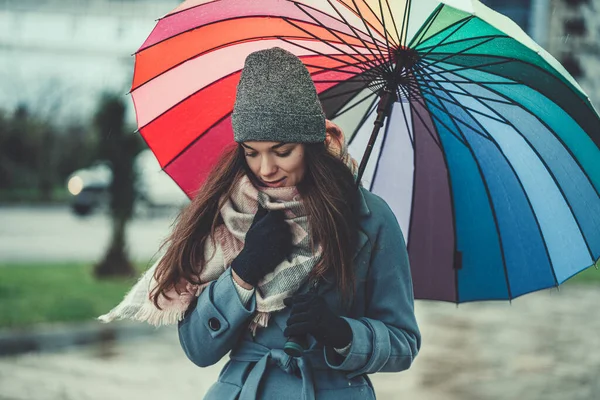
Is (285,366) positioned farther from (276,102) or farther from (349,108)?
(349,108)

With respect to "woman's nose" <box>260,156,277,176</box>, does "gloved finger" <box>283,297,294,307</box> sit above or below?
below

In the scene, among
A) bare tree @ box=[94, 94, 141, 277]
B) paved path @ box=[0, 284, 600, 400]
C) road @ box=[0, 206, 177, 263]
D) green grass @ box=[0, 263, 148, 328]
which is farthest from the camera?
road @ box=[0, 206, 177, 263]

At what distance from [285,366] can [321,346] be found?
4.4 inches

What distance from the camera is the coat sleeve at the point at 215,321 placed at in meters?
2.11

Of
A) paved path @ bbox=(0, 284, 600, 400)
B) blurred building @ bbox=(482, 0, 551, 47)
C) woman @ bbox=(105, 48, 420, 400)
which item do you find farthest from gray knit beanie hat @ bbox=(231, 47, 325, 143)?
blurred building @ bbox=(482, 0, 551, 47)

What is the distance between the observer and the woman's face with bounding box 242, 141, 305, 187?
7.03 feet

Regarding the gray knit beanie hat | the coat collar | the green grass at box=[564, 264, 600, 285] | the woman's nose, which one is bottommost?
the green grass at box=[564, 264, 600, 285]

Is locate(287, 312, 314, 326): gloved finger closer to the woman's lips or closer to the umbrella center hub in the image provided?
the woman's lips

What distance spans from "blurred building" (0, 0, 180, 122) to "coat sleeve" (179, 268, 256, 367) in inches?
1078

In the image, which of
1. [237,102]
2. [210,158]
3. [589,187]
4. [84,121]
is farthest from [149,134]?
[84,121]

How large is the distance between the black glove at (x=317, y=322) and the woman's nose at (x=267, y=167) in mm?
341

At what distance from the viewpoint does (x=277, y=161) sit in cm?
215

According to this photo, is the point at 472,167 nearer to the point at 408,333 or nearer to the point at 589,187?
the point at 589,187

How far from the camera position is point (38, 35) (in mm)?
29359
